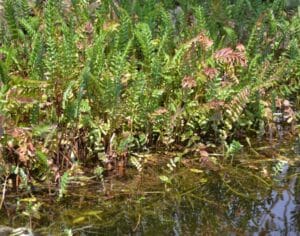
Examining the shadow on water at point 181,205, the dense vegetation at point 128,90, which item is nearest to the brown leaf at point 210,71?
the dense vegetation at point 128,90

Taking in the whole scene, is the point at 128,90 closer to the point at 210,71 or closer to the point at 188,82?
the point at 188,82

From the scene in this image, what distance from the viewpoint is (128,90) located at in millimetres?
3645

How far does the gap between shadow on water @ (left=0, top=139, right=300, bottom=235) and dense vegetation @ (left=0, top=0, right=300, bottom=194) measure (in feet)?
0.42

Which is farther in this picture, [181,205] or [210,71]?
[210,71]

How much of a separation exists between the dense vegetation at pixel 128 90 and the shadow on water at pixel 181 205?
0.13 metres

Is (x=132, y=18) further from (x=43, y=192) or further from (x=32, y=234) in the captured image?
(x=32, y=234)

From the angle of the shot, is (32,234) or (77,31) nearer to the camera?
(32,234)

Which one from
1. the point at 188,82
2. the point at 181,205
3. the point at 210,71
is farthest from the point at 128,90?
the point at 181,205

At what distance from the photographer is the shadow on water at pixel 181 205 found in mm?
2865

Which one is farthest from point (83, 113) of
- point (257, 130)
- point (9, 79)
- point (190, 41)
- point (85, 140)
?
point (257, 130)

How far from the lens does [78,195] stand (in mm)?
3145

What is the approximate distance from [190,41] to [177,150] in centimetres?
64

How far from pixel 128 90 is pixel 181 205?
836 mm

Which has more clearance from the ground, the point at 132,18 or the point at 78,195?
the point at 132,18
